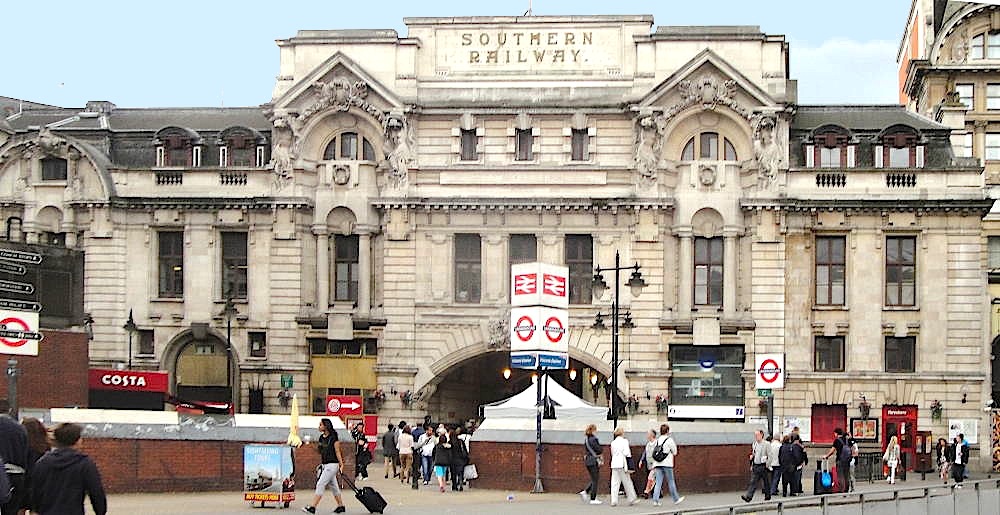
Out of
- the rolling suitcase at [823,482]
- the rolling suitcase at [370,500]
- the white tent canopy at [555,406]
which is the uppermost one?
the white tent canopy at [555,406]

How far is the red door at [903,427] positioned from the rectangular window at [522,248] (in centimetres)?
1400

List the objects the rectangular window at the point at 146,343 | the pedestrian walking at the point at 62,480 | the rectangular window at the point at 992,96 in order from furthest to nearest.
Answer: the rectangular window at the point at 992,96, the rectangular window at the point at 146,343, the pedestrian walking at the point at 62,480

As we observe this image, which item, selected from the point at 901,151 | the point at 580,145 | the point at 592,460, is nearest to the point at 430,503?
the point at 592,460

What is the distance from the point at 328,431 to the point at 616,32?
35.7m

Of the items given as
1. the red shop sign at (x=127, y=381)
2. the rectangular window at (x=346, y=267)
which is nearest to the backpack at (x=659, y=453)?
the red shop sign at (x=127, y=381)

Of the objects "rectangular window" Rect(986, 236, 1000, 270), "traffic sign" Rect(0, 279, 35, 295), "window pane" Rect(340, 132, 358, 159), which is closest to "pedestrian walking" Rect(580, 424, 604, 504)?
"traffic sign" Rect(0, 279, 35, 295)

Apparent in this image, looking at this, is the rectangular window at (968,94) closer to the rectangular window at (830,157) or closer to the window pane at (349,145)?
the rectangular window at (830,157)

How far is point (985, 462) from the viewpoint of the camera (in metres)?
64.4

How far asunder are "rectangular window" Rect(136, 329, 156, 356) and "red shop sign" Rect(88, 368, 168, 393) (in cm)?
1268

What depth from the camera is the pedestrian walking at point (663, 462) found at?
127 feet

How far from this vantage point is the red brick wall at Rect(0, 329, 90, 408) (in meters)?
44.8

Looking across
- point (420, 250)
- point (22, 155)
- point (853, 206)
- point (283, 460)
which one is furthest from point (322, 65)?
point (283, 460)

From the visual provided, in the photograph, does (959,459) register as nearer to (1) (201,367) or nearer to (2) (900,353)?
(2) (900,353)

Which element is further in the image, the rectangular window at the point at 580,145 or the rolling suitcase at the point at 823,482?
the rectangular window at the point at 580,145
